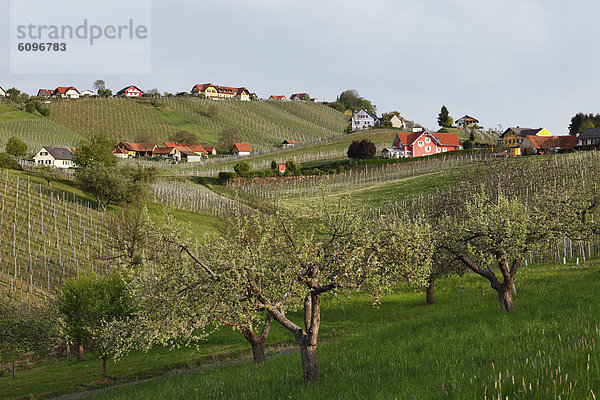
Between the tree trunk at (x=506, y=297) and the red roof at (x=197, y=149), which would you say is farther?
the red roof at (x=197, y=149)

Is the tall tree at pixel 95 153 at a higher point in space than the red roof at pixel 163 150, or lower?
lower

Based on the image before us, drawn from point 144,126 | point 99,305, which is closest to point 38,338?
point 99,305

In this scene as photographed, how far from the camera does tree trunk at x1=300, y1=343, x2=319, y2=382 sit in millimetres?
14086

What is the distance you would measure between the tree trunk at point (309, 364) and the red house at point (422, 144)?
129810 millimetres

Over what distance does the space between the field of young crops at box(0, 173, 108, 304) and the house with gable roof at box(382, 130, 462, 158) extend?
97.1 metres

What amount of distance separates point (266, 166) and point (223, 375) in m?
126

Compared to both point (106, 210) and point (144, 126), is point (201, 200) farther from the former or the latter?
point (144, 126)

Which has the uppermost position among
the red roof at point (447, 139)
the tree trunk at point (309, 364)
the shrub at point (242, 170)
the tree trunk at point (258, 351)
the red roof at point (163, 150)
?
the red roof at point (163, 150)

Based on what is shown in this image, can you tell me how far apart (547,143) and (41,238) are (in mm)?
130445

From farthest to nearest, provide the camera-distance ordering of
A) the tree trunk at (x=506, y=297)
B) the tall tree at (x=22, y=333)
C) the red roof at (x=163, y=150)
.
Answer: the red roof at (x=163, y=150) < the tall tree at (x=22, y=333) < the tree trunk at (x=506, y=297)

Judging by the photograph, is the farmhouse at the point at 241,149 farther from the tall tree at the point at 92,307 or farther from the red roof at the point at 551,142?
the tall tree at the point at 92,307

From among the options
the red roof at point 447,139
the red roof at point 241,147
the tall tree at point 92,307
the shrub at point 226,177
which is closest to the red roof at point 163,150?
the red roof at point 241,147

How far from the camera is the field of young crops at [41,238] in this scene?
47625 millimetres

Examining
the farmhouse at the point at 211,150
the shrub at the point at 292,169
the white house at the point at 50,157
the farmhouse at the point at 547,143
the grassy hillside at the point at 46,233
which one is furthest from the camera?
the farmhouse at the point at 211,150
